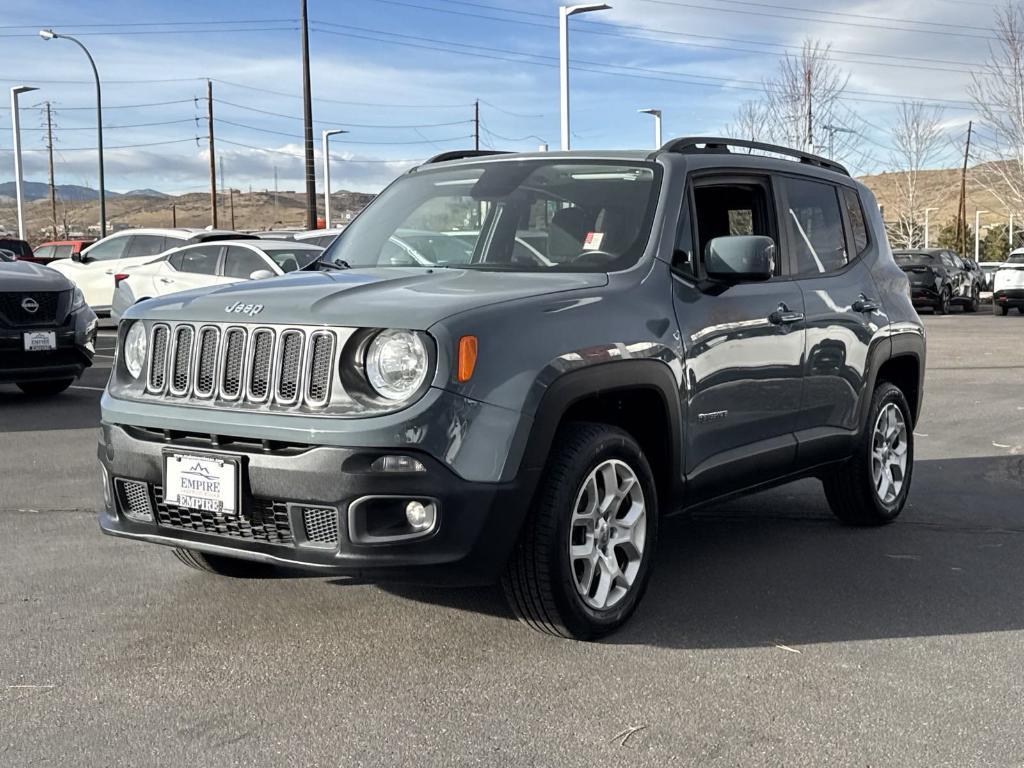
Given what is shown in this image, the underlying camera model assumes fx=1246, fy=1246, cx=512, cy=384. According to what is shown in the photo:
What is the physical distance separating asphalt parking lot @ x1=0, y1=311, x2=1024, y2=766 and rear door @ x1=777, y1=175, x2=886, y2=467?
1.97 feet

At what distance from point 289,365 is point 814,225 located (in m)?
3.01

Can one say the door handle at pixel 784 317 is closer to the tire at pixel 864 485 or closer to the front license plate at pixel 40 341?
the tire at pixel 864 485

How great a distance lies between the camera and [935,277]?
1201 inches

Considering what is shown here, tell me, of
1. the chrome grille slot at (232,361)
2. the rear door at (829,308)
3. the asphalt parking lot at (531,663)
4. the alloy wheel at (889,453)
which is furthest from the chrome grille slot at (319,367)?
the alloy wheel at (889,453)

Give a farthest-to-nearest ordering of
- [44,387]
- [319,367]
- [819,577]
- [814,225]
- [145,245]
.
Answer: [145,245] → [44,387] → [814,225] → [819,577] → [319,367]

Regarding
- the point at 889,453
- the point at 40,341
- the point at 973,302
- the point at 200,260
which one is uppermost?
the point at 200,260

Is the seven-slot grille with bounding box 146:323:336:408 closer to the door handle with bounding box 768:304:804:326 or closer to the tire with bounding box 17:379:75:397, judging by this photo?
the door handle with bounding box 768:304:804:326

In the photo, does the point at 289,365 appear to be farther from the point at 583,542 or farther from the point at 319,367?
the point at 583,542

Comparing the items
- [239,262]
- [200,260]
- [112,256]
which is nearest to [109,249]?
[112,256]

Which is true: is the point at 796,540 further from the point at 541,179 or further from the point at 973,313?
the point at 973,313

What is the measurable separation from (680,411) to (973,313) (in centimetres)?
2984

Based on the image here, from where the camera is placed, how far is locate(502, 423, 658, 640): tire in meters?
4.15

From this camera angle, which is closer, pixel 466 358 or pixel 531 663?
pixel 466 358

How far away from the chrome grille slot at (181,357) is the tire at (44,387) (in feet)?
25.8
